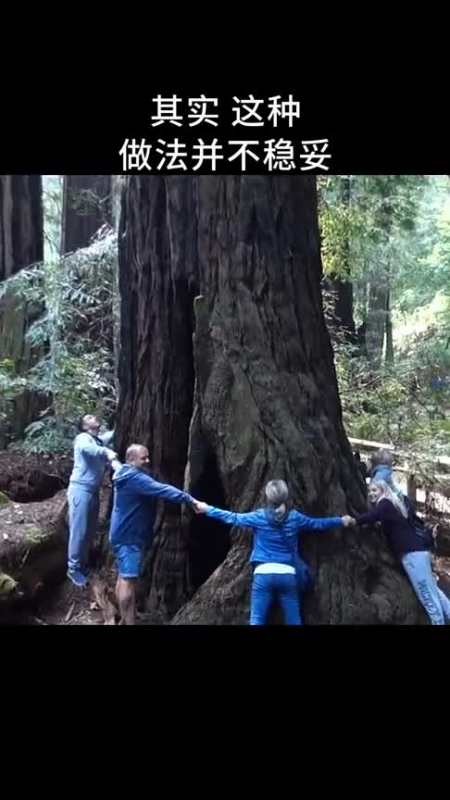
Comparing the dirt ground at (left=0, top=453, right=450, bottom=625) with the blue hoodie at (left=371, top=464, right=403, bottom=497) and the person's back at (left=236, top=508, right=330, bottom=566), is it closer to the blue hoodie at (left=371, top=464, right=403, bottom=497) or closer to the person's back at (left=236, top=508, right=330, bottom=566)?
the person's back at (left=236, top=508, right=330, bottom=566)

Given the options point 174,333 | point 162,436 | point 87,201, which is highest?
point 87,201

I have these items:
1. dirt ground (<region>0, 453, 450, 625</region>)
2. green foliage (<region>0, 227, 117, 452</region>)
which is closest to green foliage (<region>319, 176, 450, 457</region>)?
dirt ground (<region>0, 453, 450, 625</region>)

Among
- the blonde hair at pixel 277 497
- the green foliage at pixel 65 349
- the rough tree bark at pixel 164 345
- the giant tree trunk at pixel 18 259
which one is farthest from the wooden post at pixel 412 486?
the giant tree trunk at pixel 18 259

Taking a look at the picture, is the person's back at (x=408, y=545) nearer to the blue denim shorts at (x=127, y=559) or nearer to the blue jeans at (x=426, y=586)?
the blue jeans at (x=426, y=586)

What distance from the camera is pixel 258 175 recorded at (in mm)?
3863

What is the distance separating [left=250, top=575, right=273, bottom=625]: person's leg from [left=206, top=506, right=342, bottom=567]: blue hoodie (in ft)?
0.28

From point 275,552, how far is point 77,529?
1443 mm

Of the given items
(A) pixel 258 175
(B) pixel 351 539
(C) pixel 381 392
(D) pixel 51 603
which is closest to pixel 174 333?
(A) pixel 258 175

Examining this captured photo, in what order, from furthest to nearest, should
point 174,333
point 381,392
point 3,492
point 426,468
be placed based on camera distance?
point 381,392 → point 426,468 → point 3,492 → point 174,333

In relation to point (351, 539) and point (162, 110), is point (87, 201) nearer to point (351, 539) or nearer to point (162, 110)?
point (162, 110)

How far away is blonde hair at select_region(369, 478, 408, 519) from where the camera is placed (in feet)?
12.1

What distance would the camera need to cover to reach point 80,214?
7801 mm

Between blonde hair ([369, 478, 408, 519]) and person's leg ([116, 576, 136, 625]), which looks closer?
blonde hair ([369, 478, 408, 519])

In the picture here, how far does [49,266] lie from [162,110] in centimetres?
264
